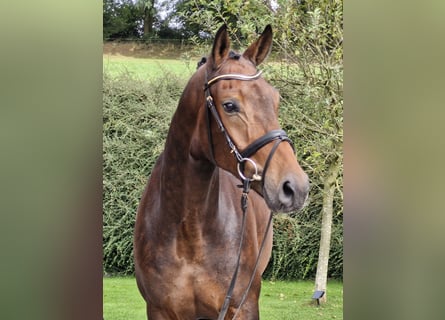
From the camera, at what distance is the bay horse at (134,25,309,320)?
230 cm

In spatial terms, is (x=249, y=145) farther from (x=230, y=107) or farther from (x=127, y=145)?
(x=127, y=145)

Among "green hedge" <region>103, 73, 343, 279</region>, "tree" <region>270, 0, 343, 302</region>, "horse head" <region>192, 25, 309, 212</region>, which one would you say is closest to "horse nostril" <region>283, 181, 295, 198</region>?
"horse head" <region>192, 25, 309, 212</region>

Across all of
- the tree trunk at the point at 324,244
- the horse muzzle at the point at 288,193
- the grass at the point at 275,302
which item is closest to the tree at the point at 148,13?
the tree trunk at the point at 324,244

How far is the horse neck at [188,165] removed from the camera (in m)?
2.65

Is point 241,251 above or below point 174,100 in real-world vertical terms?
below

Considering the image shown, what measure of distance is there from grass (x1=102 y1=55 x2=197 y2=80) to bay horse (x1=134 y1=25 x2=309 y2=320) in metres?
3.48

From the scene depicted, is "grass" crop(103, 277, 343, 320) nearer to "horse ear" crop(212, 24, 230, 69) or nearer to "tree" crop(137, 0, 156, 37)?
"tree" crop(137, 0, 156, 37)

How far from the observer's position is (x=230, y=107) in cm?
237

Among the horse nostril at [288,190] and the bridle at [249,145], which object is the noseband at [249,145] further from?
the horse nostril at [288,190]

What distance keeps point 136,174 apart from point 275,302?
221 cm
